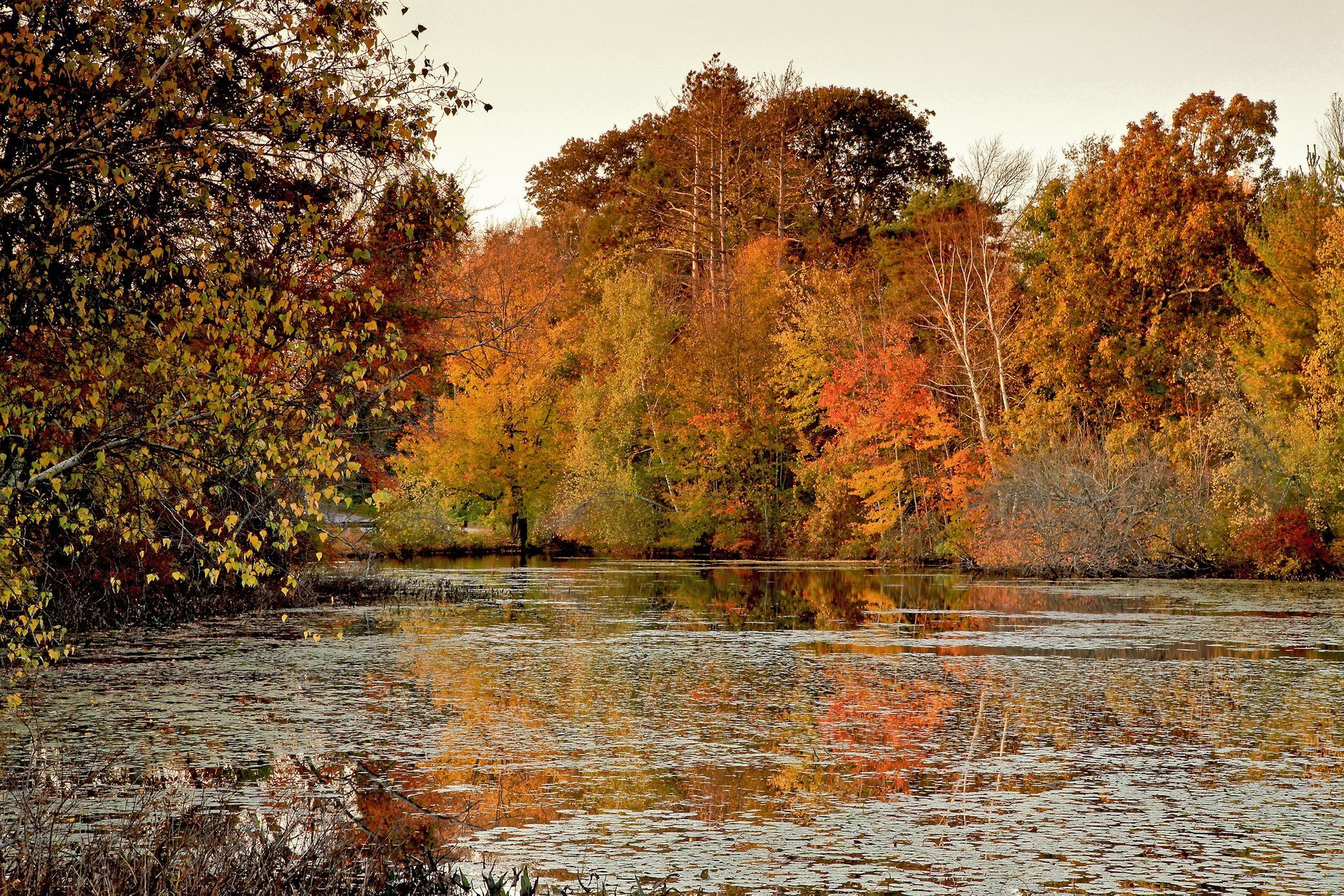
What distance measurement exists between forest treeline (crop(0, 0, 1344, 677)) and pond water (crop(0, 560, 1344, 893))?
160cm

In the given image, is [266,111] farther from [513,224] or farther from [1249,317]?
[513,224]

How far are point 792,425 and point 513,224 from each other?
69.6ft

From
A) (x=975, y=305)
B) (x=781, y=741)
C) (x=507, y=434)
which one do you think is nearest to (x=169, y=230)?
(x=781, y=741)

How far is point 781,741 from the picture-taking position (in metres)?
9.47

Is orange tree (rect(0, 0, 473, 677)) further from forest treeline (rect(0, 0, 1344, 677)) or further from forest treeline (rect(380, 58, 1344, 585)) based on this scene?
forest treeline (rect(380, 58, 1344, 585))

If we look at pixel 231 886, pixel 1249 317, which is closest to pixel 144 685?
pixel 231 886

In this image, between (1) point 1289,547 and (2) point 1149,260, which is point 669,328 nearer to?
(2) point 1149,260

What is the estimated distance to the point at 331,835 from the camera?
611 centimetres

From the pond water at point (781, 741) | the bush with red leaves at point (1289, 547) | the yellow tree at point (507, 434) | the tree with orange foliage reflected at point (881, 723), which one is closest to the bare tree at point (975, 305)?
the bush with red leaves at point (1289, 547)

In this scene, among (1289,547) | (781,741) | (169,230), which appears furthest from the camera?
(1289,547)

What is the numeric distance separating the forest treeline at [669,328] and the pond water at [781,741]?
63.0 inches

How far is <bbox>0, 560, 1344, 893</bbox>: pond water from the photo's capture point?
648cm

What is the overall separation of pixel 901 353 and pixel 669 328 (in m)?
9.21

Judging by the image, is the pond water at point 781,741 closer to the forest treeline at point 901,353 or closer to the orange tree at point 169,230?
the orange tree at point 169,230
